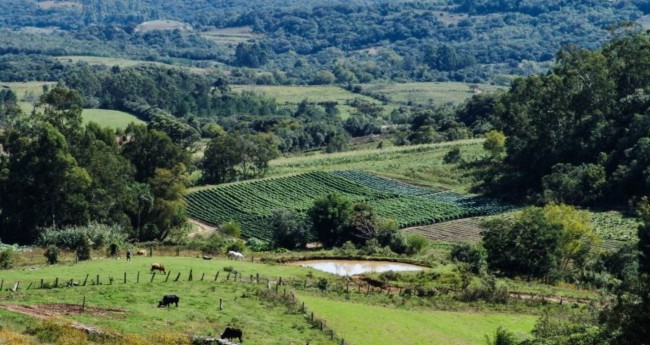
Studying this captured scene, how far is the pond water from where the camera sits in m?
63.2

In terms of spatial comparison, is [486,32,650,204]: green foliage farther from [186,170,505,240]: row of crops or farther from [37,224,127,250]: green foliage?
[37,224,127,250]: green foliage

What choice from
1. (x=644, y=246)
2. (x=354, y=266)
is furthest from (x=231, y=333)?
(x=644, y=246)

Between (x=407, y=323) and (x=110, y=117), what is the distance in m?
138

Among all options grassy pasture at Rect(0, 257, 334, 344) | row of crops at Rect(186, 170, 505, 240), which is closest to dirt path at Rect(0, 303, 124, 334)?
grassy pasture at Rect(0, 257, 334, 344)

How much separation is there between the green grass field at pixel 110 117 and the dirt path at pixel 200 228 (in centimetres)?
7263

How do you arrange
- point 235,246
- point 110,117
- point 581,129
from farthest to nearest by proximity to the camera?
1. point 110,117
2. point 581,129
3. point 235,246

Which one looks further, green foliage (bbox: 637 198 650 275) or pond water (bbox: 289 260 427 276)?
pond water (bbox: 289 260 427 276)

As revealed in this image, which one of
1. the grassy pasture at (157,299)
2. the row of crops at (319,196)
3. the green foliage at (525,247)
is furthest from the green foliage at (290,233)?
the grassy pasture at (157,299)

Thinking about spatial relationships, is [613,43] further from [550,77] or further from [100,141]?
[100,141]

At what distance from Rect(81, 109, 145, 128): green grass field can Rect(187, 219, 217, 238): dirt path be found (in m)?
72.6

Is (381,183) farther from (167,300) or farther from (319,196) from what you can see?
(167,300)

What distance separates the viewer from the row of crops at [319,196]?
9438 cm

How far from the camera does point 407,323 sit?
145 feet

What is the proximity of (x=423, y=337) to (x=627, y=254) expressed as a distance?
28375 mm
